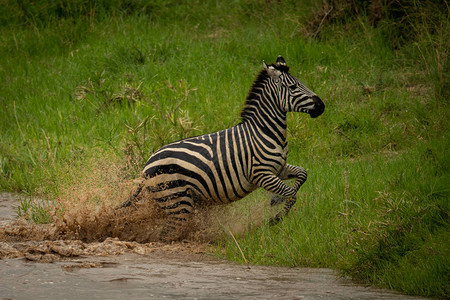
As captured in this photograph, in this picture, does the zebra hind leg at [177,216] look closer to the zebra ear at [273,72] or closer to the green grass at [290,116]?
the green grass at [290,116]

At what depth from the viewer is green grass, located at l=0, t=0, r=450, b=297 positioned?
545cm

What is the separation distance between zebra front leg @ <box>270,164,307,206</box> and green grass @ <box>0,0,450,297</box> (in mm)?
333

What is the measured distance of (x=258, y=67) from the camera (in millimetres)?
11414

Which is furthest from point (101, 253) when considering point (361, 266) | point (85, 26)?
point (85, 26)

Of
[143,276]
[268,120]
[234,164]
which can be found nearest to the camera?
[143,276]

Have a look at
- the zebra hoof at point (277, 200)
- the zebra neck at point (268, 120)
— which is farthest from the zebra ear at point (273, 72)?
the zebra hoof at point (277, 200)

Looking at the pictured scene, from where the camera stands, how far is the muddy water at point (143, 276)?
13.5 feet

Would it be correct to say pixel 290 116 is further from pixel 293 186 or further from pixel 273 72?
pixel 293 186

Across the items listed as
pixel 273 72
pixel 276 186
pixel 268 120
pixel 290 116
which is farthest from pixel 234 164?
pixel 290 116

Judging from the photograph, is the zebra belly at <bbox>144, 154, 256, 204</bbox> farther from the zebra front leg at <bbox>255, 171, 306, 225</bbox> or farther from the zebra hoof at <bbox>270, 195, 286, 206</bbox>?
the zebra hoof at <bbox>270, 195, 286, 206</bbox>

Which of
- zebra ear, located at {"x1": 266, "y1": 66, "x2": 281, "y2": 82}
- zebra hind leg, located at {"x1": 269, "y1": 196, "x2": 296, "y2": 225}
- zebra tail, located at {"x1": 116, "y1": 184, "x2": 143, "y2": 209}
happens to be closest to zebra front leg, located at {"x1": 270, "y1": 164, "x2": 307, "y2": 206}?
zebra hind leg, located at {"x1": 269, "y1": 196, "x2": 296, "y2": 225}

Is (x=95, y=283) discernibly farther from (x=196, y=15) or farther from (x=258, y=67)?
(x=196, y=15)

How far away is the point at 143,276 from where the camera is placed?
4.61 m

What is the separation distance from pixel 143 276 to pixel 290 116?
5.05 meters
